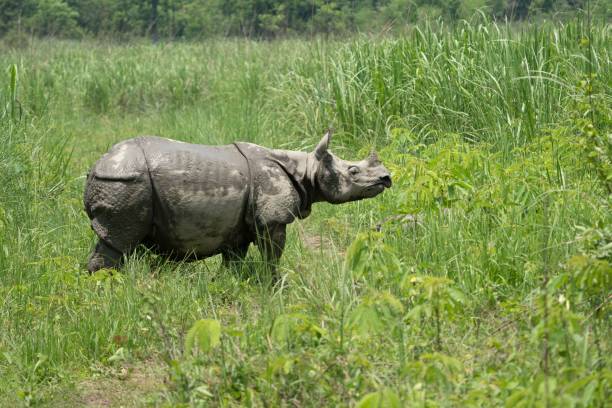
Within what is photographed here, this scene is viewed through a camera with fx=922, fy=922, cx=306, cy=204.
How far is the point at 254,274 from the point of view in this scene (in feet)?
18.7

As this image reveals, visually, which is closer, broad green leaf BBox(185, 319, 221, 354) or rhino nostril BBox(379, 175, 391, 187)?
broad green leaf BBox(185, 319, 221, 354)

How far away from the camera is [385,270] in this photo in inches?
163

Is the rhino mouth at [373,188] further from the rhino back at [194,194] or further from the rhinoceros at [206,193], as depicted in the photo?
the rhino back at [194,194]

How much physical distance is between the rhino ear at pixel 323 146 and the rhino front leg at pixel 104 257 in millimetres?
1350

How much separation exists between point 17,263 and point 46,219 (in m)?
1.37

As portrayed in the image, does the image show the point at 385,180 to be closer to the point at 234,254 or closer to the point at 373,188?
the point at 373,188

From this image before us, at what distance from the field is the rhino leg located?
0.35ft

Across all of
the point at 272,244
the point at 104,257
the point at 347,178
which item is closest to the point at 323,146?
the point at 347,178

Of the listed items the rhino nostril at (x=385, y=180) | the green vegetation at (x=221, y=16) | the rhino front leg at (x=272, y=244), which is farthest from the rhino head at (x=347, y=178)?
the green vegetation at (x=221, y=16)

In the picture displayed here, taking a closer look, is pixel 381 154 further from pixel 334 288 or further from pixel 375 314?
pixel 375 314

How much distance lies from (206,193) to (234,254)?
538 mm

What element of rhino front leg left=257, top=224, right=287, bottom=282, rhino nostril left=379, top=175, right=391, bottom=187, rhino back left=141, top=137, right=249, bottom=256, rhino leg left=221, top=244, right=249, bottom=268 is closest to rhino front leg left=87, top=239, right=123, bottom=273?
rhino back left=141, top=137, right=249, bottom=256

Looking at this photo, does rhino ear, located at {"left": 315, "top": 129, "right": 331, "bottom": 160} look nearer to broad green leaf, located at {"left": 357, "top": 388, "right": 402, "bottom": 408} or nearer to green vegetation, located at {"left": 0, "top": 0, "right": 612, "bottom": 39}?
broad green leaf, located at {"left": 357, "top": 388, "right": 402, "bottom": 408}

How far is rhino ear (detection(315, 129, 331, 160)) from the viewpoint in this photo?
18.5ft
